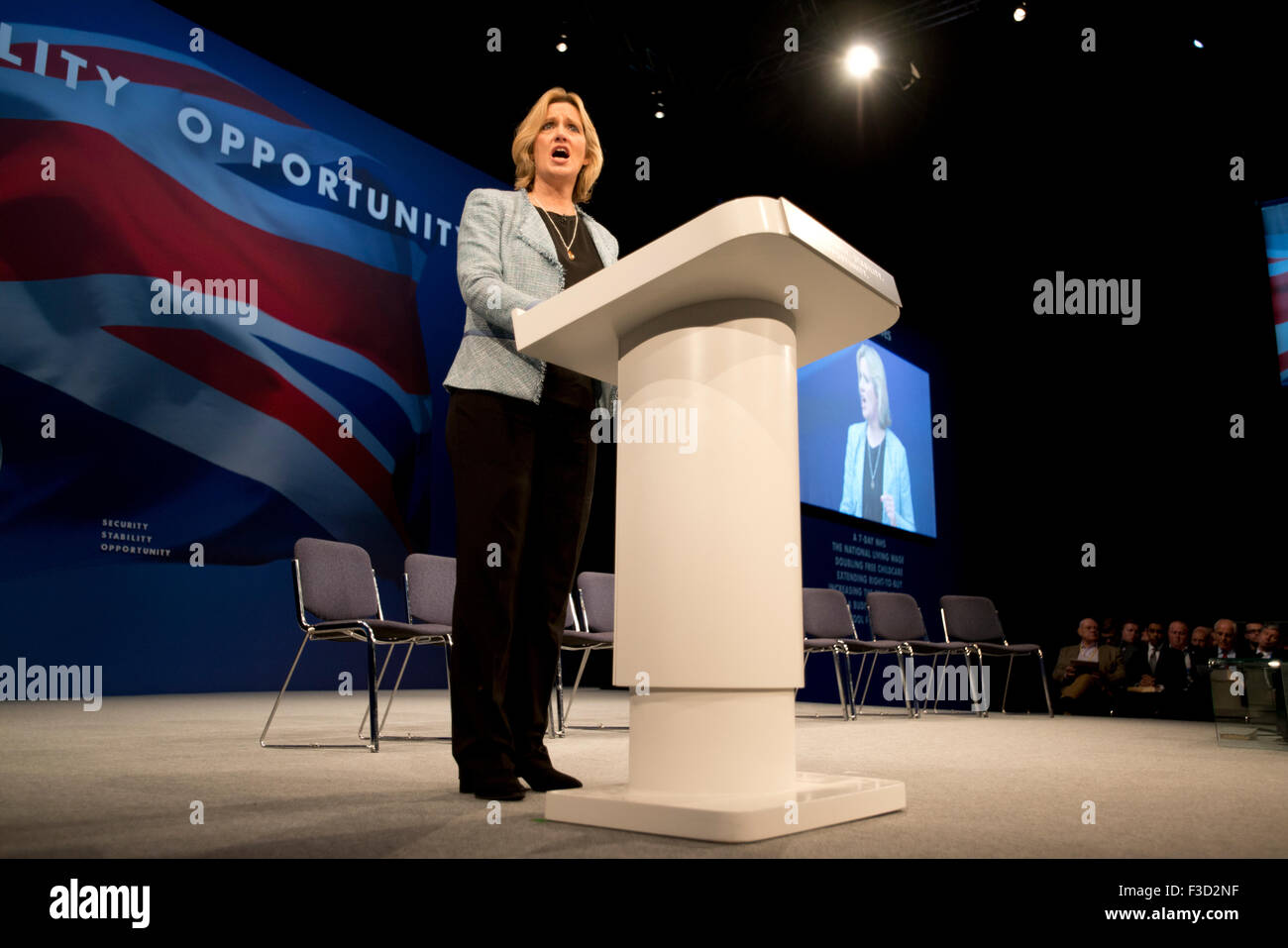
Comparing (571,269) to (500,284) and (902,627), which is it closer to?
(500,284)

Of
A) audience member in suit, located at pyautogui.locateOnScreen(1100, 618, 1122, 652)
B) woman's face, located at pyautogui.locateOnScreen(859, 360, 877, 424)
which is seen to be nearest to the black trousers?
woman's face, located at pyautogui.locateOnScreen(859, 360, 877, 424)

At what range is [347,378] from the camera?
21.1 ft

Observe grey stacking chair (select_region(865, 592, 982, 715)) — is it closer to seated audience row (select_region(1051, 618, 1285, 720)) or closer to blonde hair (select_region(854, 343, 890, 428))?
seated audience row (select_region(1051, 618, 1285, 720))

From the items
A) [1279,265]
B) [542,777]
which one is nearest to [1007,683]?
[1279,265]

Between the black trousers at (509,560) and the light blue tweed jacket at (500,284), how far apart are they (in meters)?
0.04

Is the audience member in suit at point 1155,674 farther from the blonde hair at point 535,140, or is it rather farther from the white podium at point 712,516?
the blonde hair at point 535,140

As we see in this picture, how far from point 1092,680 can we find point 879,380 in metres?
2.84

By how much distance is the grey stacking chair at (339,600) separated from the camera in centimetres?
313

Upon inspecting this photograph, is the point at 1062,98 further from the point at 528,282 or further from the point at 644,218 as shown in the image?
the point at 528,282

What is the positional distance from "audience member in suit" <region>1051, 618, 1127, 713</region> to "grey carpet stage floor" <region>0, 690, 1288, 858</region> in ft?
10.2

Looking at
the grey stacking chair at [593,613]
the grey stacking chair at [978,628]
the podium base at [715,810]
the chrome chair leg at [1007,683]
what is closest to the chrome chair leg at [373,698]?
the grey stacking chair at [593,613]

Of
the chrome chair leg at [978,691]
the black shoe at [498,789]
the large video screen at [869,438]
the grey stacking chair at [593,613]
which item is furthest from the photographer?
the large video screen at [869,438]

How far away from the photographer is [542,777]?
1824 mm
